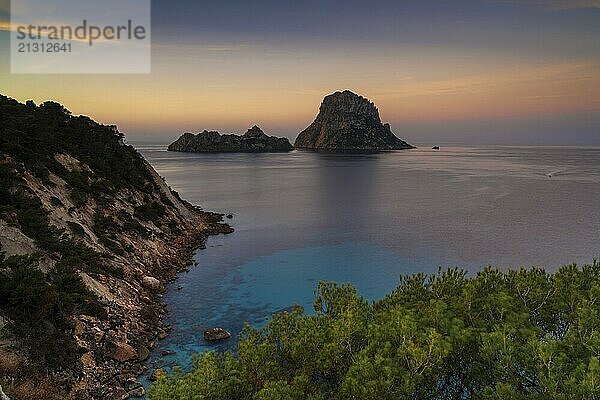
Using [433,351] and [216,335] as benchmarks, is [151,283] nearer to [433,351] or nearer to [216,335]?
[216,335]

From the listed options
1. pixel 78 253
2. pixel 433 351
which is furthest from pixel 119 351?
pixel 433 351

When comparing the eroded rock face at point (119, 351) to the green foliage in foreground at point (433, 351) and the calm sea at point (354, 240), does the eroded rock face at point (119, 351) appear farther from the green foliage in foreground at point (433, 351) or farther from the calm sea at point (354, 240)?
the green foliage in foreground at point (433, 351)

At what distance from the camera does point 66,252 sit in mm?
33750

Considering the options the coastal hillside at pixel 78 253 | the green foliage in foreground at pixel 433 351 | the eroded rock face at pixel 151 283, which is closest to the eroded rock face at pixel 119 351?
the coastal hillside at pixel 78 253

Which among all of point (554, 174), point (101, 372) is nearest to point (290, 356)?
point (101, 372)

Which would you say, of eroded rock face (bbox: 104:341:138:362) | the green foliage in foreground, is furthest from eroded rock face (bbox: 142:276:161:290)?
the green foliage in foreground

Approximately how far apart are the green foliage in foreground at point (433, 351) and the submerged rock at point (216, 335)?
43.7 feet

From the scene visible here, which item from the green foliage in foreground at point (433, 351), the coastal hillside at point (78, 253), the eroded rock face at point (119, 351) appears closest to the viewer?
the green foliage in foreground at point (433, 351)

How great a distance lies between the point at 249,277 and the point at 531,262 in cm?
3368

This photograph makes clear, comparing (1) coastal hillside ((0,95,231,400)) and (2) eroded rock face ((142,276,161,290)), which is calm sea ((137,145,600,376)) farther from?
(1) coastal hillside ((0,95,231,400))

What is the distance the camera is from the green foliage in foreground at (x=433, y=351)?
14.7m

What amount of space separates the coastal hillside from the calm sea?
2915 millimetres

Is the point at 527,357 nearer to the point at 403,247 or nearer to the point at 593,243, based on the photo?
the point at 403,247

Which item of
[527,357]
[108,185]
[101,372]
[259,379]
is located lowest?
[101,372]
